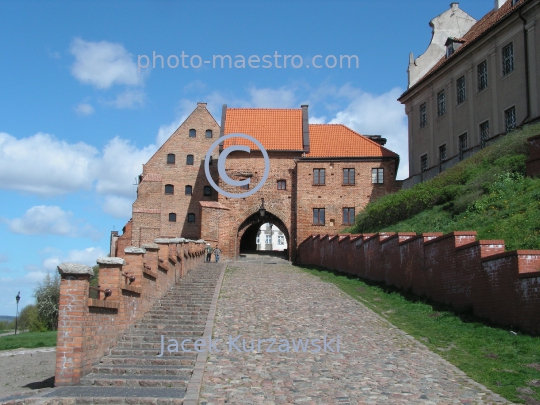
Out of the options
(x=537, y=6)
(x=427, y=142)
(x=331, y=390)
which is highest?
(x=537, y=6)

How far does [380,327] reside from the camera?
49.8 feet

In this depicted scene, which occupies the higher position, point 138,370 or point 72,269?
point 72,269

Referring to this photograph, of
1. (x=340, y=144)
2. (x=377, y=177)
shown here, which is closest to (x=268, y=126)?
(x=340, y=144)

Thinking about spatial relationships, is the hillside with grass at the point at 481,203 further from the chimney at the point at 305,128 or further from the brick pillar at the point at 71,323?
the chimney at the point at 305,128

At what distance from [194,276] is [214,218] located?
54.9ft

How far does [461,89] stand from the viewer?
33438mm

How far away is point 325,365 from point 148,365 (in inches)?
130

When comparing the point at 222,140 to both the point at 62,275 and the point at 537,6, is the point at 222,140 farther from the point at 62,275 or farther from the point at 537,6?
the point at 62,275

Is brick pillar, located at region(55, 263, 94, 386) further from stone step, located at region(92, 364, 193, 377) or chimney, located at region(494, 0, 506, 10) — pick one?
chimney, located at region(494, 0, 506, 10)

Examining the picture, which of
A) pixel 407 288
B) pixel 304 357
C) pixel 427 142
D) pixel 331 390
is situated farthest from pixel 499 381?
pixel 427 142

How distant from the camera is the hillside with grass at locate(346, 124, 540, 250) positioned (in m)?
16.3

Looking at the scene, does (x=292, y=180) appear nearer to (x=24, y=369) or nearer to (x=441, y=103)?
(x=441, y=103)

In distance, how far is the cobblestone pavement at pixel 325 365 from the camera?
→ 945cm

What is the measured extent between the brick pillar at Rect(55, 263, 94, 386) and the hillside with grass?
9842mm
